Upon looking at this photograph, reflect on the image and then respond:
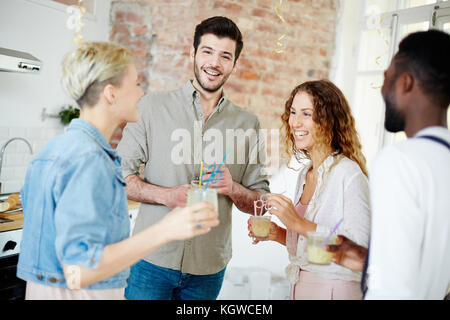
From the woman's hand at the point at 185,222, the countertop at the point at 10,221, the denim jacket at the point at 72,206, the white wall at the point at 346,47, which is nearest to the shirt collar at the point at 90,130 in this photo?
the denim jacket at the point at 72,206

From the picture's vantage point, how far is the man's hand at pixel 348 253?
56.0 inches

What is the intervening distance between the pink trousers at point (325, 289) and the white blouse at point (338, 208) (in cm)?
2

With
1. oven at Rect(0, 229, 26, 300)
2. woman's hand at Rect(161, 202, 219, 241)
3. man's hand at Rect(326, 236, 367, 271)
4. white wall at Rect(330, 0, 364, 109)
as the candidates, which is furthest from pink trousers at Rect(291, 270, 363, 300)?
white wall at Rect(330, 0, 364, 109)

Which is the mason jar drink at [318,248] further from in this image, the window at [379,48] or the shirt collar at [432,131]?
the window at [379,48]

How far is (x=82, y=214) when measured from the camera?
43.9 inches

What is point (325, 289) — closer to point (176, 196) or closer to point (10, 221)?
point (176, 196)

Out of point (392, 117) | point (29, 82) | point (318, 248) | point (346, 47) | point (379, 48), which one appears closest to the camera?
point (392, 117)

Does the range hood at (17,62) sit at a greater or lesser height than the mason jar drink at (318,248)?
greater

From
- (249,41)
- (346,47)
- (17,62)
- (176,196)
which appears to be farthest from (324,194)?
(346,47)

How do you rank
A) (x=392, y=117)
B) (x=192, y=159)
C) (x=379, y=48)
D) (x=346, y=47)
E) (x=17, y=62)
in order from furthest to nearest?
(x=346, y=47) → (x=379, y=48) → (x=17, y=62) → (x=192, y=159) → (x=392, y=117)

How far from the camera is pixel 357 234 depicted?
146cm

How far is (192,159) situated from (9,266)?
135 centimetres

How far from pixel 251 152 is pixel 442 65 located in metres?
1.11
